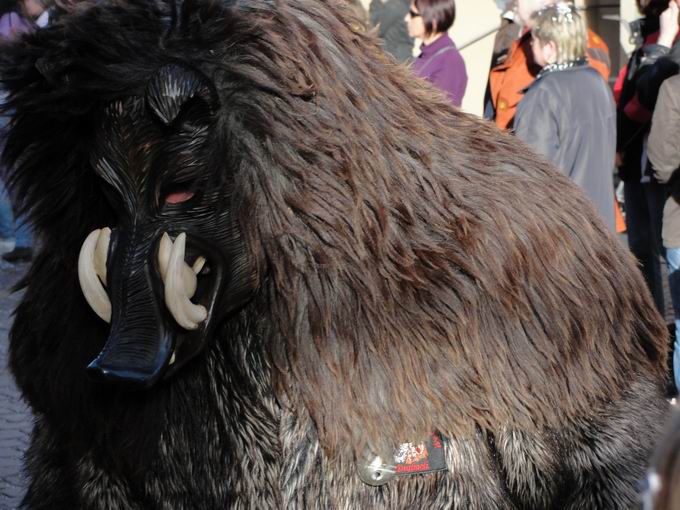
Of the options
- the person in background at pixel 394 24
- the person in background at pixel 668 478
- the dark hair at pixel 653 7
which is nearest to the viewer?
the person in background at pixel 668 478

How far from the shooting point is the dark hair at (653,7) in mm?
6230

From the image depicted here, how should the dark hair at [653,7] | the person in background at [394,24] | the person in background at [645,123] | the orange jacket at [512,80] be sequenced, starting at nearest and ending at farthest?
the person in background at [645,123] < the orange jacket at [512,80] < the dark hair at [653,7] < the person in background at [394,24]

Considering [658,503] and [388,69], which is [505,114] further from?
[658,503]

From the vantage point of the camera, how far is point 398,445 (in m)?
2.65

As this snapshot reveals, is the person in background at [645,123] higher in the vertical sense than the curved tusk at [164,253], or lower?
lower

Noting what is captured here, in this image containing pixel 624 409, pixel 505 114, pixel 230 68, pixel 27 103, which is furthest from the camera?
pixel 505 114

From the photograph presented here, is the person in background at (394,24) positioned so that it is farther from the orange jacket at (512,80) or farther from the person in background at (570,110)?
the person in background at (570,110)

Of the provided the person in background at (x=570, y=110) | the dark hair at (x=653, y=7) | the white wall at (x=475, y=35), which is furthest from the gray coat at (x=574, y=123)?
the white wall at (x=475, y=35)

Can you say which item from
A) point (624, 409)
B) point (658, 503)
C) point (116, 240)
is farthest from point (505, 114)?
point (658, 503)

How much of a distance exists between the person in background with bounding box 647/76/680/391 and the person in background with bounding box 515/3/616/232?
0.25 m

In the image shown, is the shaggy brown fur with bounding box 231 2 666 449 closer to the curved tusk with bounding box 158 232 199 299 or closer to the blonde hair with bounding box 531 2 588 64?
the curved tusk with bounding box 158 232 199 299

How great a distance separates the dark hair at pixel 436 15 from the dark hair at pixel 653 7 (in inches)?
42.2

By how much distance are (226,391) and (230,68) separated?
2.43 ft

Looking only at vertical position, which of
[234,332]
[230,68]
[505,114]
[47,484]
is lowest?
[505,114]
